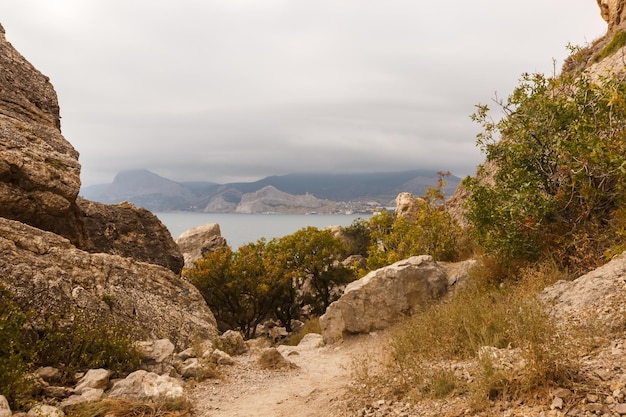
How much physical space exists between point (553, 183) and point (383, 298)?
637 cm

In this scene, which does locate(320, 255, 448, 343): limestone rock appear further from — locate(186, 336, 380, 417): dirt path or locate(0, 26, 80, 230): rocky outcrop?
locate(0, 26, 80, 230): rocky outcrop

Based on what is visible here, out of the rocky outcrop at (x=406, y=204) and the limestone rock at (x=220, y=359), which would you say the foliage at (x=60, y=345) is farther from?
the rocky outcrop at (x=406, y=204)

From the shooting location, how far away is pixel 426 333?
878 cm

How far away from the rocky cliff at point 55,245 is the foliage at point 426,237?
10892mm

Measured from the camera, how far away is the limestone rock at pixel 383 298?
14.5m

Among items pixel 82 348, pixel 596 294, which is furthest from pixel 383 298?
pixel 82 348

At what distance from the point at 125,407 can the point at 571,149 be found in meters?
10.9

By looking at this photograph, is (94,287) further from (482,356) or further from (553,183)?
(553,183)

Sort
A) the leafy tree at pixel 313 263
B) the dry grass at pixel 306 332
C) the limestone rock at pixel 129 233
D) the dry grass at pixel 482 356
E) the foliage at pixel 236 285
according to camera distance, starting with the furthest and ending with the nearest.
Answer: the leafy tree at pixel 313 263 → the foliage at pixel 236 285 → the dry grass at pixel 306 332 → the limestone rock at pixel 129 233 → the dry grass at pixel 482 356

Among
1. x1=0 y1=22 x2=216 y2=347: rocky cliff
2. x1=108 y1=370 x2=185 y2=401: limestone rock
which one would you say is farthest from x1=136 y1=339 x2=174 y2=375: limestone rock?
x1=108 y1=370 x2=185 y2=401: limestone rock

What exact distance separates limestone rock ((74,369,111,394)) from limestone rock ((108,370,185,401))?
0.22 m

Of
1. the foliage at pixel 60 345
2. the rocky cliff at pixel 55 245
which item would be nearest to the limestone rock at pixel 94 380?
the foliage at pixel 60 345

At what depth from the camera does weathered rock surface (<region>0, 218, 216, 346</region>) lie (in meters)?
9.15

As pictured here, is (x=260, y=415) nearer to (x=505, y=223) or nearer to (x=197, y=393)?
(x=197, y=393)
